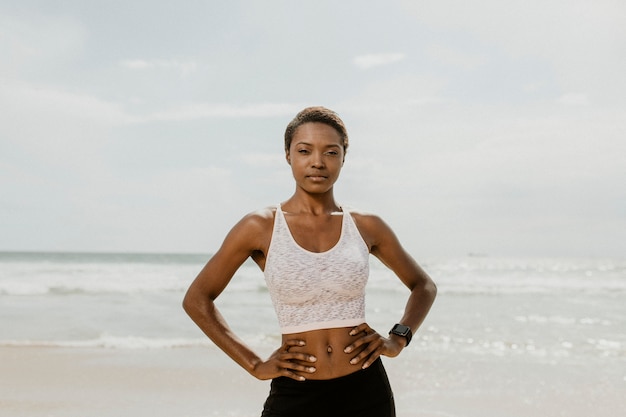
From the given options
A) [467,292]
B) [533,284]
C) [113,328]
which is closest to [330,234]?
[113,328]

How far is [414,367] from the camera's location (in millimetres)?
8070

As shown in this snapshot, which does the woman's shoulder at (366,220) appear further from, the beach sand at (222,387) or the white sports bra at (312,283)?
the beach sand at (222,387)

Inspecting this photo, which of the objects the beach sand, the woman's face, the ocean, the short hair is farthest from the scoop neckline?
the ocean

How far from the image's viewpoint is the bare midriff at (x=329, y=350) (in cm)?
264

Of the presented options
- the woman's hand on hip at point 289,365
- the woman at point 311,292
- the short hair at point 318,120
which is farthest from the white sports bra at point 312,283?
the short hair at point 318,120

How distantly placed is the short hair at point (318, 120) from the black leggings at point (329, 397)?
1.01m

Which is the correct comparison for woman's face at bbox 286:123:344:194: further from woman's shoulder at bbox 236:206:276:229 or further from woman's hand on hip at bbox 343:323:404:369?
woman's hand on hip at bbox 343:323:404:369

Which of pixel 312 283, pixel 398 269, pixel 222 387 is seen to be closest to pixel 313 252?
pixel 312 283

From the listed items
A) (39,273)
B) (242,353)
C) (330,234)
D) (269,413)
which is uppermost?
(330,234)

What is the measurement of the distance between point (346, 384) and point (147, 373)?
5716 millimetres

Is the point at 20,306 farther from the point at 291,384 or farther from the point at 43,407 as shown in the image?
the point at 291,384

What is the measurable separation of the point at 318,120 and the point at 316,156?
154mm

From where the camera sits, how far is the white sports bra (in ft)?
8.64

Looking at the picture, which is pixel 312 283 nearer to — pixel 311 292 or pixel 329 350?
pixel 311 292
